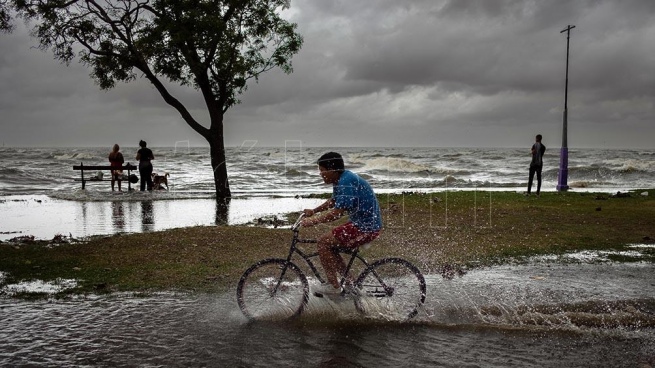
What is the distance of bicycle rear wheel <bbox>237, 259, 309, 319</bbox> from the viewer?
20.9 ft

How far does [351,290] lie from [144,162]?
66.5ft

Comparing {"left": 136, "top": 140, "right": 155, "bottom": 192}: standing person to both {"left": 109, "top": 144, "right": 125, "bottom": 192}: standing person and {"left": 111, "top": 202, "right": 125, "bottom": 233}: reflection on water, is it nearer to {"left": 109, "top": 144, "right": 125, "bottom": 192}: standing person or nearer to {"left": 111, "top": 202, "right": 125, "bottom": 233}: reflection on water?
{"left": 109, "top": 144, "right": 125, "bottom": 192}: standing person

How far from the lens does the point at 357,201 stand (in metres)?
6.19

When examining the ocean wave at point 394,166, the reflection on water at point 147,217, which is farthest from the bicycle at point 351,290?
the ocean wave at point 394,166

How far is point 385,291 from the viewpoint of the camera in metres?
6.54

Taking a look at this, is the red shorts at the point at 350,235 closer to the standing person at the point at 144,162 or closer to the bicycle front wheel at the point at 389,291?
the bicycle front wheel at the point at 389,291

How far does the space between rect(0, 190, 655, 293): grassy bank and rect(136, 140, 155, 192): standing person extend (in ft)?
41.1

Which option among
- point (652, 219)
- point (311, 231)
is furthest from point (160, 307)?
point (652, 219)

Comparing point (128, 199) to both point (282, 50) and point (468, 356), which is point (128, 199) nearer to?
point (282, 50)

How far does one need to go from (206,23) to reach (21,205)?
968 centimetres

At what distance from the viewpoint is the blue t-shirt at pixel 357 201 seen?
20.1 feet

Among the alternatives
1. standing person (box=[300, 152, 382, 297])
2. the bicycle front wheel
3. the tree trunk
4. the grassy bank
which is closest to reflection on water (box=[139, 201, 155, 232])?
the grassy bank

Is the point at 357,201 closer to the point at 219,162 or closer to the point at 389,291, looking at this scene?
the point at 389,291

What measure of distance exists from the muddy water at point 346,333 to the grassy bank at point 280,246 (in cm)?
126
